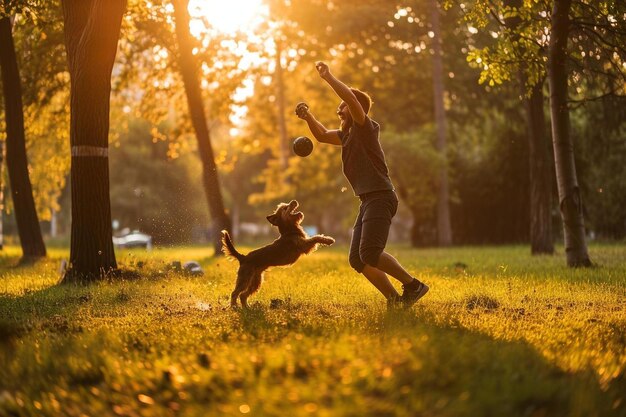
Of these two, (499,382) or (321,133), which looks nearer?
(499,382)

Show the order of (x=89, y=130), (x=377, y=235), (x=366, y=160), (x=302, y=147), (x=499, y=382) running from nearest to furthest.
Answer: (x=499, y=382) < (x=377, y=235) < (x=366, y=160) < (x=302, y=147) < (x=89, y=130)

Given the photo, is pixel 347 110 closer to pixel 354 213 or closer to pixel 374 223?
pixel 374 223

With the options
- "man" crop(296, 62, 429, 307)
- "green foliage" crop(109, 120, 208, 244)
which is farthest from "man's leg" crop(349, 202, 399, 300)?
"green foliage" crop(109, 120, 208, 244)

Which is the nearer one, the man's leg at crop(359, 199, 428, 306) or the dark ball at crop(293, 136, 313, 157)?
the man's leg at crop(359, 199, 428, 306)

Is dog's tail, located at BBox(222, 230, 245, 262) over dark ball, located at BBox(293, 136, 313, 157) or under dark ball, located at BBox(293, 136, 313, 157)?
under

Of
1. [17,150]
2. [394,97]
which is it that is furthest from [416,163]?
[17,150]

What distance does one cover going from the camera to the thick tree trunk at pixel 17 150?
1764 cm

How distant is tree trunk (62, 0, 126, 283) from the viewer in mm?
11664

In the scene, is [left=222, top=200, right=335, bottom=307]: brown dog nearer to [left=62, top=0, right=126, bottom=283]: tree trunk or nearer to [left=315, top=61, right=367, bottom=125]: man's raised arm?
[left=315, top=61, right=367, bottom=125]: man's raised arm

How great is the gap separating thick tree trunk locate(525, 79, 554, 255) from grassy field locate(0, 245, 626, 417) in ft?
38.9

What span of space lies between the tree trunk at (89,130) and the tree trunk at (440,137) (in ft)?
66.7

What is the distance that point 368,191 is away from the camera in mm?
8133

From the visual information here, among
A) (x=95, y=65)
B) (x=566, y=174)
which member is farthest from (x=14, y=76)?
(x=566, y=174)

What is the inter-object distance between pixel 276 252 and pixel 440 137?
77.7ft
